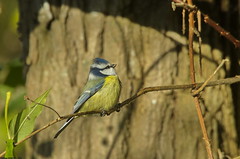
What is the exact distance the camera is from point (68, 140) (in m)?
3.85

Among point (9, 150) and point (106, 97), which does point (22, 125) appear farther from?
point (106, 97)

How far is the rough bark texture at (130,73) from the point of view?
12.4 ft

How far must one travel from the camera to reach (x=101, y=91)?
3.28m

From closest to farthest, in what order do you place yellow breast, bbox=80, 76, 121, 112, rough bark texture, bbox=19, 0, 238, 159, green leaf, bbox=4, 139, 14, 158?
green leaf, bbox=4, 139, 14, 158
yellow breast, bbox=80, 76, 121, 112
rough bark texture, bbox=19, 0, 238, 159

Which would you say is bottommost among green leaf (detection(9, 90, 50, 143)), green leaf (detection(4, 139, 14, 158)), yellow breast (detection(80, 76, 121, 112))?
green leaf (detection(4, 139, 14, 158))

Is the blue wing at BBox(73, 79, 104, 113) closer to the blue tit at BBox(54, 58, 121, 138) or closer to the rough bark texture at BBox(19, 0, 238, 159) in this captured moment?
the blue tit at BBox(54, 58, 121, 138)

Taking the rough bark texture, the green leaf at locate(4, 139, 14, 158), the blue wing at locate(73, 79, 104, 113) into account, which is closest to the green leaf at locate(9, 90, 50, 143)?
the green leaf at locate(4, 139, 14, 158)

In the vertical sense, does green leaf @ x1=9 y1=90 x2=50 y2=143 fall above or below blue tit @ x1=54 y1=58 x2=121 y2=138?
below

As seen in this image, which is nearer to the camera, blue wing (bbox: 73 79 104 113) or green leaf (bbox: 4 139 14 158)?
green leaf (bbox: 4 139 14 158)

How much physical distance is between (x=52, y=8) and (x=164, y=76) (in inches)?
40.6

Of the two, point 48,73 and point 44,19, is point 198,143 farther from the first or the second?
point 44,19

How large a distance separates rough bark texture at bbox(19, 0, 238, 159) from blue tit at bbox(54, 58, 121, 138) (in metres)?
0.44

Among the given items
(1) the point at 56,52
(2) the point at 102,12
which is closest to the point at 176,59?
(2) the point at 102,12

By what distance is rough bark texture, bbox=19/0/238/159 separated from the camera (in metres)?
3.79
